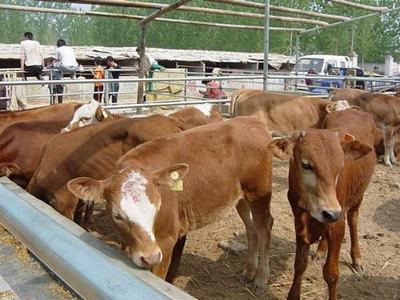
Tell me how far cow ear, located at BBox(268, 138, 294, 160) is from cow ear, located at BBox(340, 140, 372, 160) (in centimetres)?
38

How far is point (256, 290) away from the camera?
406cm

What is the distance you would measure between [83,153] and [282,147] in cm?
192

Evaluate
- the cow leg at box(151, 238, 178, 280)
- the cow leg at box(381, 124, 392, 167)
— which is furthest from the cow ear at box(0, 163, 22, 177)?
the cow leg at box(381, 124, 392, 167)

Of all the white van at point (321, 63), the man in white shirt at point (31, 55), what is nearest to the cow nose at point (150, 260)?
the man in white shirt at point (31, 55)

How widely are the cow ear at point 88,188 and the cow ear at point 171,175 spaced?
1.10 feet

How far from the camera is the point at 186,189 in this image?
3.58 meters

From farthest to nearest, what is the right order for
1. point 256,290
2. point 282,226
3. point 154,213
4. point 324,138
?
1. point 282,226
2. point 256,290
3. point 324,138
4. point 154,213

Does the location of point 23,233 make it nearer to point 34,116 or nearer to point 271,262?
point 271,262

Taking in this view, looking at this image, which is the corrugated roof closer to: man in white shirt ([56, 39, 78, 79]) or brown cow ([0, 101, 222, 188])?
man in white shirt ([56, 39, 78, 79])

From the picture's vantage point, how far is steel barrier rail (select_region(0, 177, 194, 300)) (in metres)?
1.26

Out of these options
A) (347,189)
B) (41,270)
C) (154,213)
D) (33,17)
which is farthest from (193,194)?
(33,17)

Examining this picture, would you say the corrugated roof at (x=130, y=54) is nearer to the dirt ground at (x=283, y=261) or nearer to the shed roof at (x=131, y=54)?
the shed roof at (x=131, y=54)

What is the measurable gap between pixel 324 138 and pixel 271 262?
1.66 meters

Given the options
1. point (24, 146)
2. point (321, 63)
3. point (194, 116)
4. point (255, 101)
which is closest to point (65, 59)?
point (255, 101)
